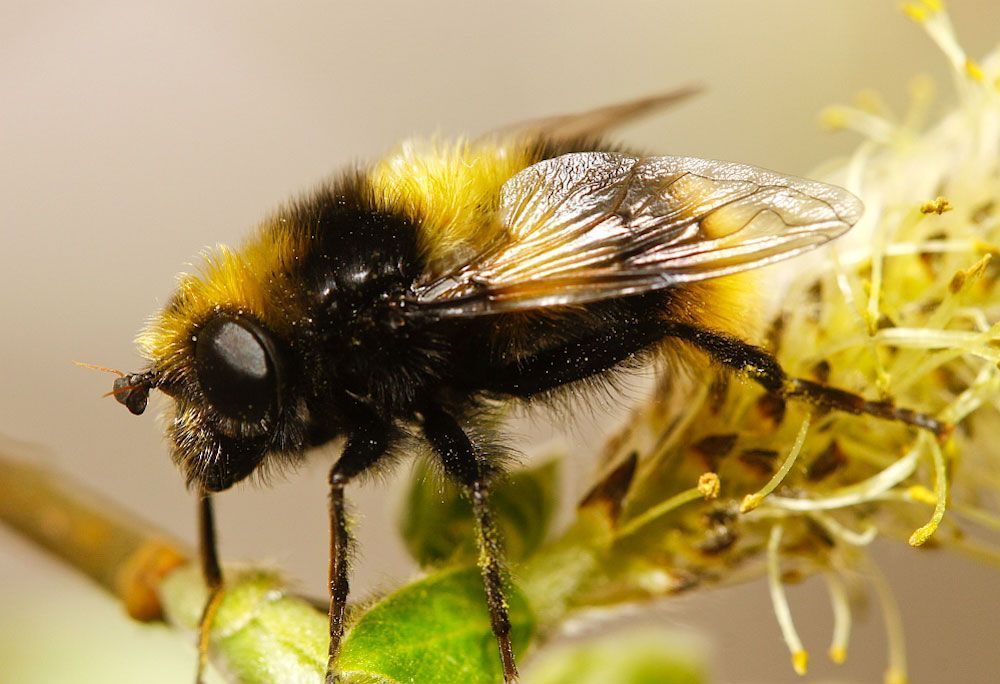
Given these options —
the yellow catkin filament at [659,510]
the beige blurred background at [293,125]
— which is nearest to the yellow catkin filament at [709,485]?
the yellow catkin filament at [659,510]

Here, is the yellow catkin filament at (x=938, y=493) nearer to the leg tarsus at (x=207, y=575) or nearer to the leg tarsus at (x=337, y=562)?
the leg tarsus at (x=337, y=562)

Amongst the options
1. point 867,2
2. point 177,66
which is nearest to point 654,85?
point 867,2

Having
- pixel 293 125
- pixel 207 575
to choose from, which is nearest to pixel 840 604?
pixel 207 575

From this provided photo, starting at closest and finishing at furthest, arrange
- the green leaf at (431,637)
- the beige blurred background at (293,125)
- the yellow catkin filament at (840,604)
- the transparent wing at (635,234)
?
the green leaf at (431,637)
the transparent wing at (635,234)
the yellow catkin filament at (840,604)
the beige blurred background at (293,125)

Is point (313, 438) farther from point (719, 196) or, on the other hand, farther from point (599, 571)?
point (719, 196)

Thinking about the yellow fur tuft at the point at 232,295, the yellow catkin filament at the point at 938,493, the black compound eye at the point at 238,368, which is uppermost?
the yellow fur tuft at the point at 232,295

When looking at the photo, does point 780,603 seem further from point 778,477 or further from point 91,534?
point 91,534

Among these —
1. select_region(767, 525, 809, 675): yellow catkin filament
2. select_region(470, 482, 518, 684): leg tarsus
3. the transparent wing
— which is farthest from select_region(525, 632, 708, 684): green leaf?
the transparent wing
